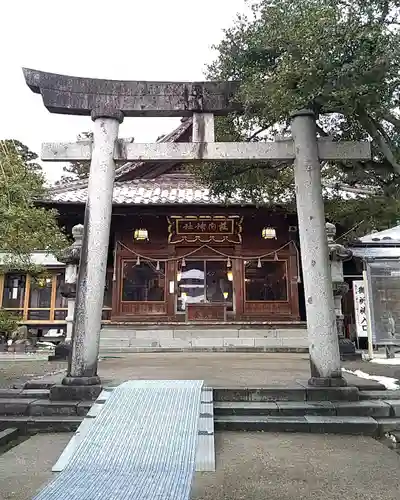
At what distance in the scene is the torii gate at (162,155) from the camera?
6.09 meters

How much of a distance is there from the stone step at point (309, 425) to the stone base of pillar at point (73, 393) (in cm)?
180

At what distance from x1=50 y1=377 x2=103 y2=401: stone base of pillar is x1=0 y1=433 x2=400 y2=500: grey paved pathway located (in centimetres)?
73

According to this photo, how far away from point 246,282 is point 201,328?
8.66 ft

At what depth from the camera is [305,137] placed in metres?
6.70

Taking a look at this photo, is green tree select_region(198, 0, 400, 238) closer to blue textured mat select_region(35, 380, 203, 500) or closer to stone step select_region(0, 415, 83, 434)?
blue textured mat select_region(35, 380, 203, 500)

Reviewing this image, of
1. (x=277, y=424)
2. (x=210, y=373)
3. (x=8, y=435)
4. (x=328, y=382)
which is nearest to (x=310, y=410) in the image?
(x=277, y=424)

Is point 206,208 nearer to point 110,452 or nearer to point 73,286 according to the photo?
point 73,286

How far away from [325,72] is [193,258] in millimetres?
11153

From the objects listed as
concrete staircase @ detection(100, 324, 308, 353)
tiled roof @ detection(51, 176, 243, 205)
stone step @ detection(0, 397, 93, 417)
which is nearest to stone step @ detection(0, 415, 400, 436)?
stone step @ detection(0, 397, 93, 417)

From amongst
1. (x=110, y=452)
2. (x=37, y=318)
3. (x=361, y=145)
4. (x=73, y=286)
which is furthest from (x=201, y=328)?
(x=110, y=452)

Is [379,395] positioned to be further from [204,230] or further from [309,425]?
[204,230]

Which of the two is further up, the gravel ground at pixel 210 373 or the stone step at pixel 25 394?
the gravel ground at pixel 210 373

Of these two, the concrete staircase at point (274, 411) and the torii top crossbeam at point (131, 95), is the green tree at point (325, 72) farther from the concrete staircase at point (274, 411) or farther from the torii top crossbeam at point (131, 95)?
the concrete staircase at point (274, 411)

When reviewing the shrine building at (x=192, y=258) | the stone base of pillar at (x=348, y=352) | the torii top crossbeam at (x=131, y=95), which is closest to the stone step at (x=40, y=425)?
the torii top crossbeam at (x=131, y=95)
